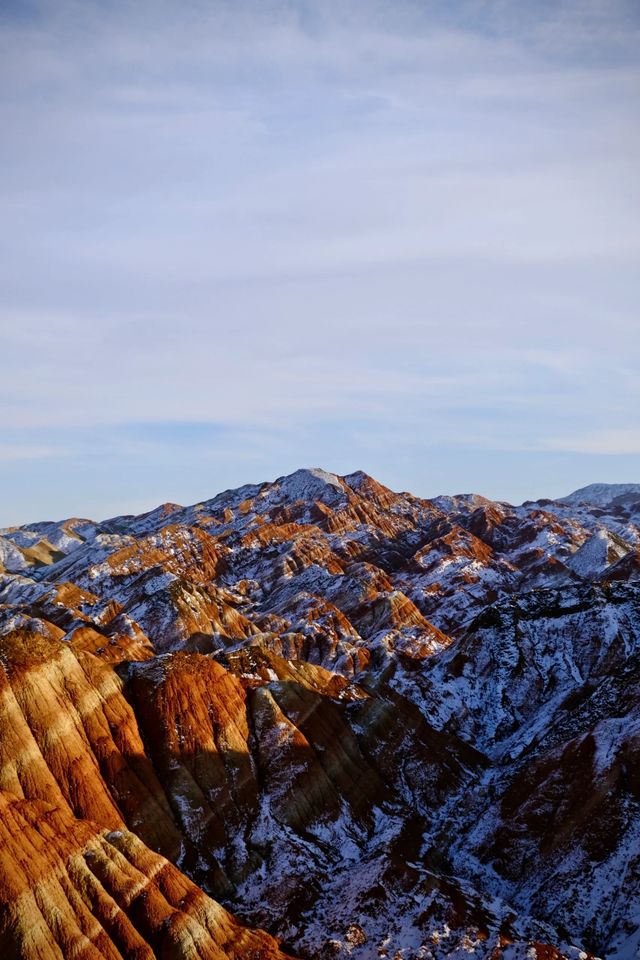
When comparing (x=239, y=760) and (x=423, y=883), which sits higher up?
(x=239, y=760)

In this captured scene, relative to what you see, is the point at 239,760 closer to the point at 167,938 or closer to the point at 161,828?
the point at 161,828

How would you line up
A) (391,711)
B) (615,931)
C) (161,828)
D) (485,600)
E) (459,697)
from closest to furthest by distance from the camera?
(615,931), (161,828), (391,711), (459,697), (485,600)

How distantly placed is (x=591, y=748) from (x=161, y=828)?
43052mm

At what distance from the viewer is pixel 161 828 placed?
66.9 m

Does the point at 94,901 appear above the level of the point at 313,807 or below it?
above

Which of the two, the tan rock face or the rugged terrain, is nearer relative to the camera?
the tan rock face

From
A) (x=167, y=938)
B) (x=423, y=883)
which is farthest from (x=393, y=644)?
(x=167, y=938)

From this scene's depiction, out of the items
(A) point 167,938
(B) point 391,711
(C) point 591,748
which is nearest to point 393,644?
(B) point 391,711

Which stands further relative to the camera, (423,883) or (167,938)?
(423,883)

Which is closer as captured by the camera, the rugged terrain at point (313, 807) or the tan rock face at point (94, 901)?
the tan rock face at point (94, 901)

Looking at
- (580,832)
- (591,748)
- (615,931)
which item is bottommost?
(615,931)

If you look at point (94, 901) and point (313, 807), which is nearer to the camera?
point (94, 901)

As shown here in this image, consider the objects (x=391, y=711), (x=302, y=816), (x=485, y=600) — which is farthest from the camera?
(x=485, y=600)

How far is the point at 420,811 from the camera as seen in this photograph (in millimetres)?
85125
